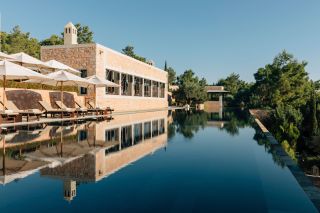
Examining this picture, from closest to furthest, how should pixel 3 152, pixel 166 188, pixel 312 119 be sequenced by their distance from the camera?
pixel 166 188
pixel 3 152
pixel 312 119

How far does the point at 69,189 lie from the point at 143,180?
1150 mm

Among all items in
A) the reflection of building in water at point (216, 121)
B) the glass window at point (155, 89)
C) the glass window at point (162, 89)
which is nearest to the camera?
the reflection of building in water at point (216, 121)

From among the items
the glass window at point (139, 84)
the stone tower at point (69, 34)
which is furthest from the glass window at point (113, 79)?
the stone tower at point (69, 34)

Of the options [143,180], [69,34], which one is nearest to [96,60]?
[69,34]

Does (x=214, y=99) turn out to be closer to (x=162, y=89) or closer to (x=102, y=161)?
(x=162, y=89)

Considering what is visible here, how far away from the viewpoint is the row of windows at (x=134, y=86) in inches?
1156

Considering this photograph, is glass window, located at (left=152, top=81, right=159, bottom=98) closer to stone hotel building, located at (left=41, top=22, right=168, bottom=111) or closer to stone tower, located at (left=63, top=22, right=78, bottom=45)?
stone hotel building, located at (left=41, top=22, right=168, bottom=111)

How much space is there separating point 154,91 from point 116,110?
49.5ft

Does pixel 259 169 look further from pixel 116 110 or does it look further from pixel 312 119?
pixel 116 110

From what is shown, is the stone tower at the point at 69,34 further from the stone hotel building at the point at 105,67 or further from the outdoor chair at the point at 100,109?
the outdoor chair at the point at 100,109

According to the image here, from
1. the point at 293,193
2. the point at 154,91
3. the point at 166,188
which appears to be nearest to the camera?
the point at 293,193

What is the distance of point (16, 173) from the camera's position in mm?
5016

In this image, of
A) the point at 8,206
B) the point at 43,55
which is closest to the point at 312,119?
the point at 8,206

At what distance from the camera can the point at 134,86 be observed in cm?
3503
